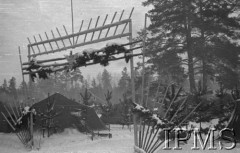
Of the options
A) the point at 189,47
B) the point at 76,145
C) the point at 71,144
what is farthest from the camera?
the point at 189,47

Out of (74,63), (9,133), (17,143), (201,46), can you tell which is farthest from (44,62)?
(201,46)

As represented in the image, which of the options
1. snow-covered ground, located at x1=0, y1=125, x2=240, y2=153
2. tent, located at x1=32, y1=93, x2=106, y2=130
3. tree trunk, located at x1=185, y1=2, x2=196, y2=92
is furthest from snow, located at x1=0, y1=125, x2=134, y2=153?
tree trunk, located at x1=185, y1=2, x2=196, y2=92

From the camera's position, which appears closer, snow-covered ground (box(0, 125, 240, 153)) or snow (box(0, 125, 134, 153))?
snow-covered ground (box(0, 125, 240, 153))

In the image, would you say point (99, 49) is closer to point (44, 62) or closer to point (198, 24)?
point (44, 62)

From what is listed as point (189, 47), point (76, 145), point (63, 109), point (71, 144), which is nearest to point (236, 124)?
point (76, 145)

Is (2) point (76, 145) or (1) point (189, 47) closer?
(2) point (76, 145)

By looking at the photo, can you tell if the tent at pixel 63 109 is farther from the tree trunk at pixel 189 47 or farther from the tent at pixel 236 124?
the tent at pixel 236 124

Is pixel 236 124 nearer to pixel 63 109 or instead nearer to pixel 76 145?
pixel 76 145

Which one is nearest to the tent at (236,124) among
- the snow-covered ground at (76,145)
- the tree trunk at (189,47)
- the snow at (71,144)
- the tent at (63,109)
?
the snow-covered ground at (76,145)

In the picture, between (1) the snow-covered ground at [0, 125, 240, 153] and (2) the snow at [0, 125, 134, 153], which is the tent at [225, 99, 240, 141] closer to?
(1) the snow-covered ground at [0, 125, 240, 153]

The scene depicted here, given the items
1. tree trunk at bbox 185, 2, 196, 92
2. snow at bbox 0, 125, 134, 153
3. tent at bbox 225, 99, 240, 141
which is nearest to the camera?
tent at bbox 225, 99, 240, 141

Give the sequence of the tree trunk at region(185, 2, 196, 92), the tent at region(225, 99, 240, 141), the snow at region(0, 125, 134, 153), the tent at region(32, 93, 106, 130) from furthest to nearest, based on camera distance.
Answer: the tree trunk at region(185, 2, 196, 92), the tent at region(32, 93, 106, 130), the snow at region(0, 125, 134, 153), the tent at region(225, 99, 240, 141)

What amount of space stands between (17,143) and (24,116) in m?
3.20

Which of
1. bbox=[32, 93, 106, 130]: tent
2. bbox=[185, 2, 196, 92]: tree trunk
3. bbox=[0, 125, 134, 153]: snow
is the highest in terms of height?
bbox=[185, 2, 196, 92]: tree trunk
